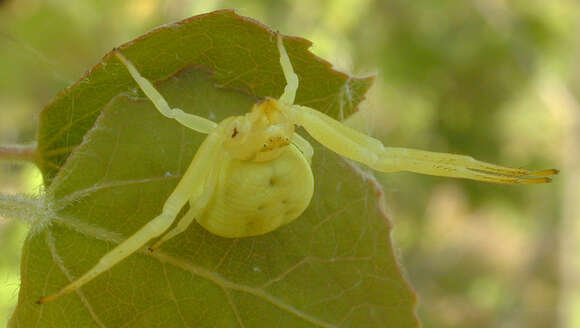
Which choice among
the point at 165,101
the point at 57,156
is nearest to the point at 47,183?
the point at 57,156

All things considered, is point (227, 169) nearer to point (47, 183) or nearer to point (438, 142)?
point (47, 183)

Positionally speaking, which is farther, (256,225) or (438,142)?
(438,142)

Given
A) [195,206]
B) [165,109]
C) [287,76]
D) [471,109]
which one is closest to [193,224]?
[195,206]

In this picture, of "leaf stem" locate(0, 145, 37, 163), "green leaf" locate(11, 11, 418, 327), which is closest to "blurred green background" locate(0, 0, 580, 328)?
"green leaf" locate(11, 11, 418, 327)

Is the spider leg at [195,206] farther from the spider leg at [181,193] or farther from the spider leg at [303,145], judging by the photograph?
the spider leg at [303,145]

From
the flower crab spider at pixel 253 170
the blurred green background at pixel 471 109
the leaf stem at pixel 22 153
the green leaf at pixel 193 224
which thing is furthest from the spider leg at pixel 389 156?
the blurred green background at pixel 471 109

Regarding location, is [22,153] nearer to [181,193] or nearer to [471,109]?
[181,193]

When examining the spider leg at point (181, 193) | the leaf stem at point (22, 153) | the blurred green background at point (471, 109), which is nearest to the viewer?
the spider leg at point (181, 193)

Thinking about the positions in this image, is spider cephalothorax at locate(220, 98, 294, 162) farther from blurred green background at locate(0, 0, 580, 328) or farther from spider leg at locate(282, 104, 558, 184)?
blurred green background at locate(0, 0, 580, 328)
